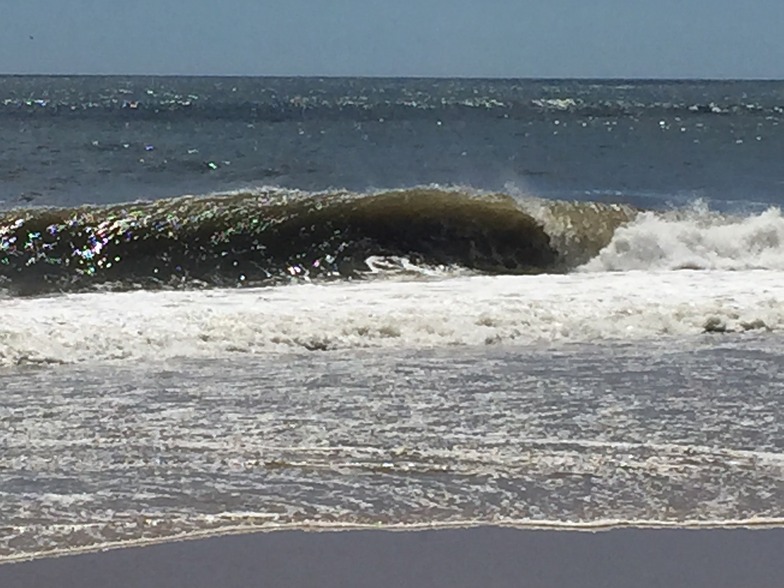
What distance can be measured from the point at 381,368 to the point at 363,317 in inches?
52.2

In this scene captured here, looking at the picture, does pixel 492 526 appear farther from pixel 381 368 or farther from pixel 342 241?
pixel 342 241

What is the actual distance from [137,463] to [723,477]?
2491 millimetres

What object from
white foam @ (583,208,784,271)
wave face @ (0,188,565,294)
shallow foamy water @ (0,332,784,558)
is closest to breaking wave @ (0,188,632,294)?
wave face @ (0,188,565,294)

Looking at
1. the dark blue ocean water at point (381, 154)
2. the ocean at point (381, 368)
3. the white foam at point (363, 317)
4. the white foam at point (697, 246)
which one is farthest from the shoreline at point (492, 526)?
the dark blue ocean water at point (381, 154)

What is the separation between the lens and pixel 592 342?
8.55 meters

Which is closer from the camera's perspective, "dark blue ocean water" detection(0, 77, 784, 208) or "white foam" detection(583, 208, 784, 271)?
"white foam" detection(583, 208, 784, 271)

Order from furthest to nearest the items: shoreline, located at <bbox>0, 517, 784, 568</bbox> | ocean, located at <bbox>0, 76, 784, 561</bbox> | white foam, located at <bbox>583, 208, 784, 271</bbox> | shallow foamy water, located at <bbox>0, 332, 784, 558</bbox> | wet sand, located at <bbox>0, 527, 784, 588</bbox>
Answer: white foam, located at <bbox>583, 208, 784, 271</bbox>, ocean, located at <bbox>0, 76, 784, 561</bbox>, shallow foamy water, located at <bbox>0, 332, 784, 558</bbox>, shoreline, located at <bbox>0, 517, 784, 568</bbox>, wet sand, located at <bbox>0, 527, 784, 588</bbox>

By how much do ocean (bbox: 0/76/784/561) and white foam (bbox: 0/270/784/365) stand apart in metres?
0.03

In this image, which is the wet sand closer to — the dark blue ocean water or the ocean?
the ocean

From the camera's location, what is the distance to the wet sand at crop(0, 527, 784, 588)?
165 inches

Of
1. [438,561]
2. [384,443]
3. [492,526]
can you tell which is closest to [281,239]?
[384,443]

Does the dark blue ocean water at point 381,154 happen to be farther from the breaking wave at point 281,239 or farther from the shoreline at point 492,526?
the shoreline at point 492,526

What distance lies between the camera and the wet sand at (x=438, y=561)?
4.18 meters

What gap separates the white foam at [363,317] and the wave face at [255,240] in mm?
3868
